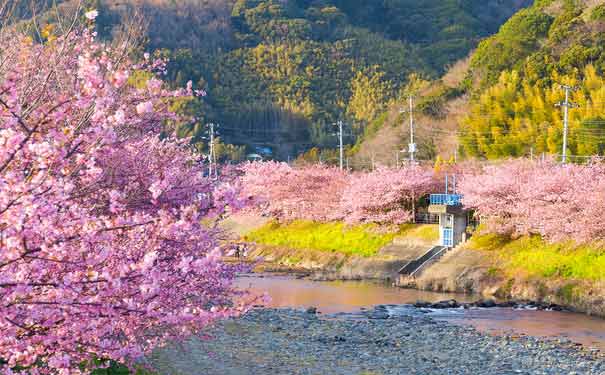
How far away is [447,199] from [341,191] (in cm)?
1035

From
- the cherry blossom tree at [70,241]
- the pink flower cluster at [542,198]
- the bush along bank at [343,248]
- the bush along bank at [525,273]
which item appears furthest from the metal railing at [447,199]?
the cherry blossom tree at [70,241]

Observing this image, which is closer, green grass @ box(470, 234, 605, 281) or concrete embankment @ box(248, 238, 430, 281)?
green grass @ box(470, 234, 605, 281)

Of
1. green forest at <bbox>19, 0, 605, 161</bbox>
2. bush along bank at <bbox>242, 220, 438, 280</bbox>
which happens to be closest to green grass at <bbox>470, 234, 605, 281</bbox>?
bush along bank at <bbox>242, 220, 438, 280</bbox>

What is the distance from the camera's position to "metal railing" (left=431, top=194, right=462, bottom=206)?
127 ft

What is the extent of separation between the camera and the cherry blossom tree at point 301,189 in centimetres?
5075

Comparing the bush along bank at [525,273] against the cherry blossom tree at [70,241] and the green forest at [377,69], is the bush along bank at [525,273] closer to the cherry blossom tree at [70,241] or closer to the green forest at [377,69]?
the green forest at [377,69]

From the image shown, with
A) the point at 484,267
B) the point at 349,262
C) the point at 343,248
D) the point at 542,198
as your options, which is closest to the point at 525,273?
the point at 484,267

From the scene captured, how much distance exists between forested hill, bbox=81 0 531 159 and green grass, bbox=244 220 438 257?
37.2m

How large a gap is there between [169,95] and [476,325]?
16348 mm

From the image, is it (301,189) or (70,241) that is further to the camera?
(301,189)

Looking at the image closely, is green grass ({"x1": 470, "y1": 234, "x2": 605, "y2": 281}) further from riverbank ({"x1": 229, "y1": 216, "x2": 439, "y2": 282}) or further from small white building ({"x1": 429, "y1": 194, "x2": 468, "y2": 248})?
riverbank ({"x1": 229, "y1": 216, "x2": 439, "y2": 282})

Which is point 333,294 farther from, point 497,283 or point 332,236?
point 332,236

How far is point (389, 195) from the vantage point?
43594 millimetres

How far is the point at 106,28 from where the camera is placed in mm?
88812
